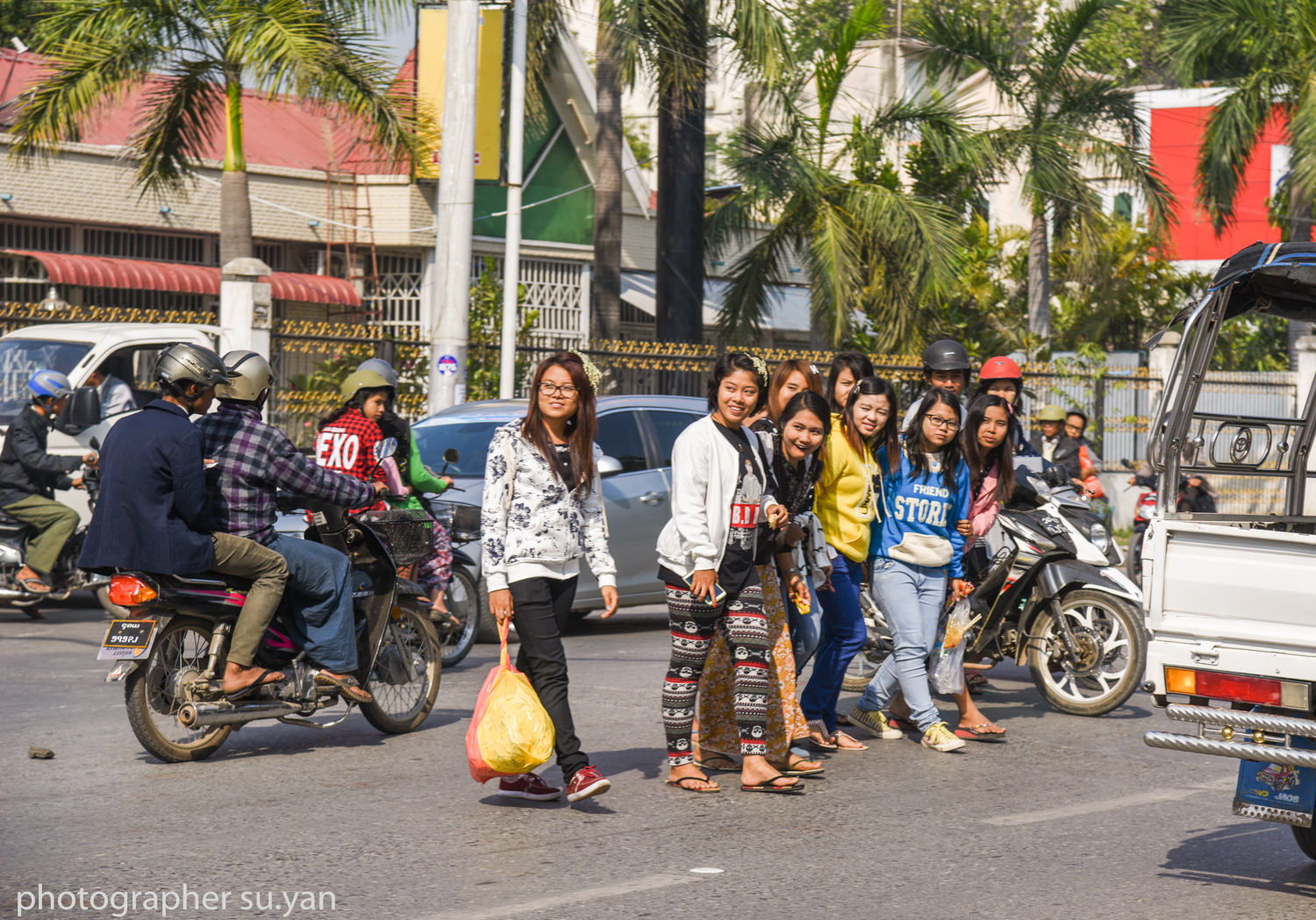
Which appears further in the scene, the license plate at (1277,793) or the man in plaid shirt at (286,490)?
the man in plaid shirt at (286,490)

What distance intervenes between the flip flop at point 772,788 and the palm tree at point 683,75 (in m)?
13.6

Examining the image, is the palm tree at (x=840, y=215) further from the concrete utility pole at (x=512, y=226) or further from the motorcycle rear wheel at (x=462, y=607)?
the motorcycle rear wheel at (x=462, y=607)

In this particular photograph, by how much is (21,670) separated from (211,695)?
3.38 metres

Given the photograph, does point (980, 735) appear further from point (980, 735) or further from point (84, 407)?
point (84, 407)

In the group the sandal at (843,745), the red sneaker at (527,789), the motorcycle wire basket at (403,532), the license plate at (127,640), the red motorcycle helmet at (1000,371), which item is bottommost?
the sandal at (843,745)

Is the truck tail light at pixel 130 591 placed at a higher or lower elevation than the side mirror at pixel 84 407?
lower

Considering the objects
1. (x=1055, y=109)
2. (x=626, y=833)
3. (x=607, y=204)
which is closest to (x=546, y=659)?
(x=626, y=833)

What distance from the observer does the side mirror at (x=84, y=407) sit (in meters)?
11.5

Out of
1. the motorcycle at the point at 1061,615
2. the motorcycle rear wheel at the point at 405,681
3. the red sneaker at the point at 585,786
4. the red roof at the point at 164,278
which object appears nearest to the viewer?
the red sneaker at the point at 585,786

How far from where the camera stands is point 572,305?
28125 mm

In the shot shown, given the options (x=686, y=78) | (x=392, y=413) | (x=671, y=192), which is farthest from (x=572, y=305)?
(x=392, y=413)

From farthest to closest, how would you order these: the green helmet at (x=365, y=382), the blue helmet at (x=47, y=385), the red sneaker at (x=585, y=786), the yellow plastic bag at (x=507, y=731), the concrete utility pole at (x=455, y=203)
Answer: the concrete utility pole at (x=455, y=203), the blue helmet at (x=47, y=385), the green helmet at (x=365, y=382), the red sneaker at (x=585, y=786), the yellow plastic bag at (x=507, y=731)

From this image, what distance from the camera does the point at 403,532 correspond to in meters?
8.38

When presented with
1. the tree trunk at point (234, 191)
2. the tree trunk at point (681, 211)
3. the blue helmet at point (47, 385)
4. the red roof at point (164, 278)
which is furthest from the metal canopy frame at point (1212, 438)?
the red roof at point (164, 278)
